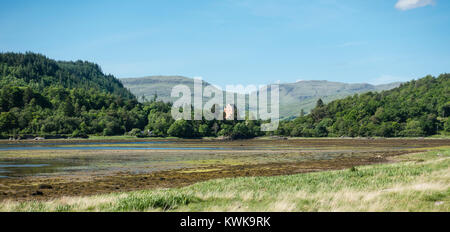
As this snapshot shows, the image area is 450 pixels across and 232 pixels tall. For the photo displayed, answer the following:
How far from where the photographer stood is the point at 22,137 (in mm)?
152875

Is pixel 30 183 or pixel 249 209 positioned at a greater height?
pixel 249 209

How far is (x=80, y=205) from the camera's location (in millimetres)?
15758

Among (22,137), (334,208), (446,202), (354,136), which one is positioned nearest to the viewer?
(334,208)

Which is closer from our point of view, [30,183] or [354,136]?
[30,183]

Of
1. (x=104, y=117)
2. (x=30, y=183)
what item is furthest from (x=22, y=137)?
(x=30, y=183)
